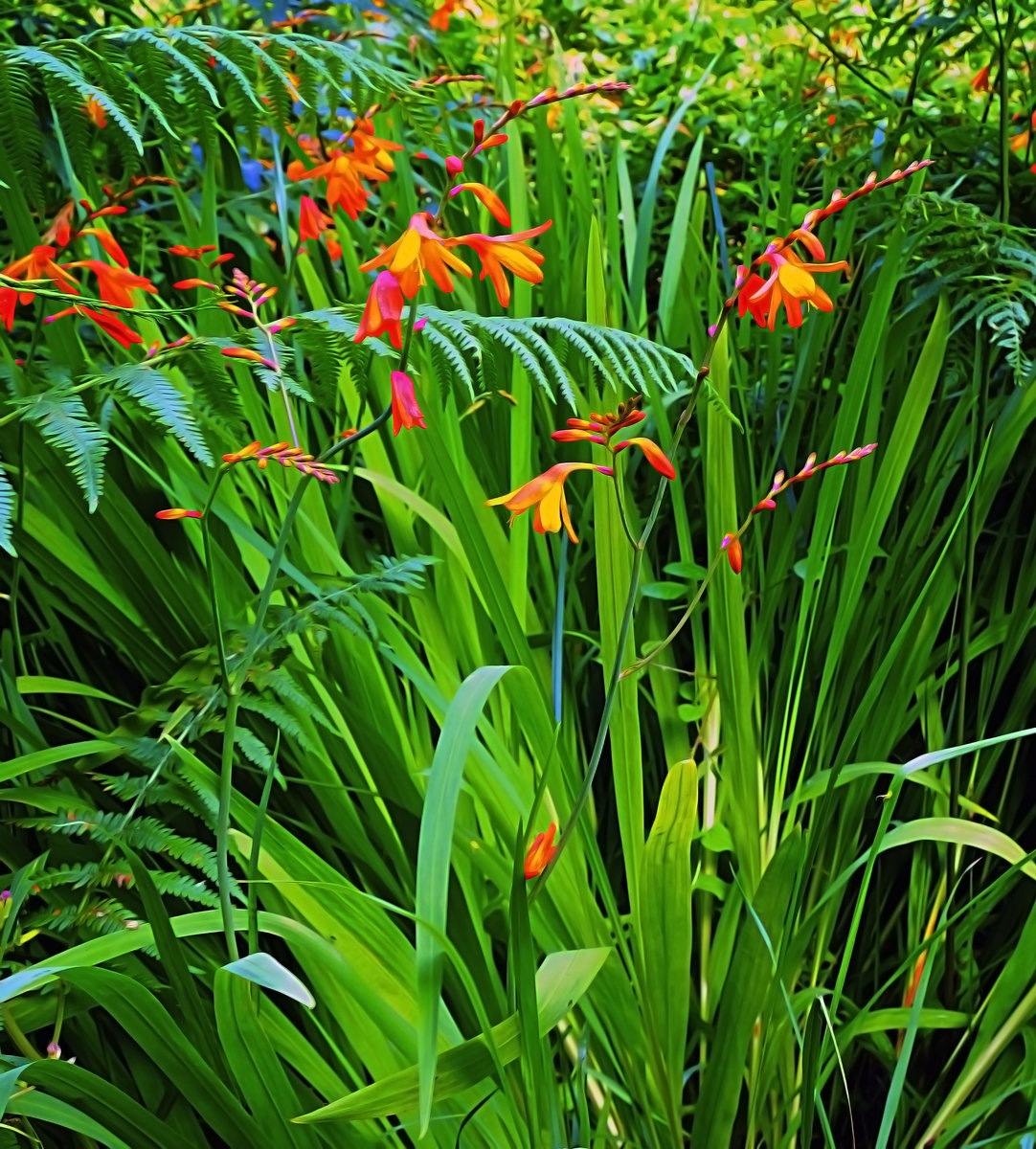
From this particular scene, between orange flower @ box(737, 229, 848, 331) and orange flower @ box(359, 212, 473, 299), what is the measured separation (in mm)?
188

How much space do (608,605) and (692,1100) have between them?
471 millimetres

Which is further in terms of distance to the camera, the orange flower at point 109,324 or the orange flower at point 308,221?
the orange flower at point 308,221

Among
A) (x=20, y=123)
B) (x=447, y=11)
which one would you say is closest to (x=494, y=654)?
(x=20, y=123)

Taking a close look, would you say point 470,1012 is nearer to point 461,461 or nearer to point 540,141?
point 461,461

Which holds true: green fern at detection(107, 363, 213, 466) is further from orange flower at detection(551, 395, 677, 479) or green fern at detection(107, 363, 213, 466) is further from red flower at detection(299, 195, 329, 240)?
red flower at detection(299, 195, 329, 240)

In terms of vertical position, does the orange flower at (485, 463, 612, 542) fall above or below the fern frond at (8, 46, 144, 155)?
below

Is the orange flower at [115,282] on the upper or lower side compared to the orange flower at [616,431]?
upper

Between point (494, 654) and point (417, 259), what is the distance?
1.35 ft

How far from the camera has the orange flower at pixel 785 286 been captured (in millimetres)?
581

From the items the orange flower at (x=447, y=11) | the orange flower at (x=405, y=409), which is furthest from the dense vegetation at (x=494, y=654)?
the orange flower at (x=447, y=11)

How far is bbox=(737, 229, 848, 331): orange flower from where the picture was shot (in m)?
0.58

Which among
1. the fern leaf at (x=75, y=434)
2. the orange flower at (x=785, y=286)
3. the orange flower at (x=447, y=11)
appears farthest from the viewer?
→ the orange flower at (x=447, y=11)

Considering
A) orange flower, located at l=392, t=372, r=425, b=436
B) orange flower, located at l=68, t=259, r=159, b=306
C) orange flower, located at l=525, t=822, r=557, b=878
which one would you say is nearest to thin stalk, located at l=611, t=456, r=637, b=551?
orange flower, located at l=392, t=372, r=425, b=436

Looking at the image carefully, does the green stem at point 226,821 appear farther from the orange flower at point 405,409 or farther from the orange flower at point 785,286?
the orange flower at point 785,286
